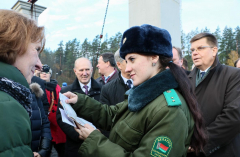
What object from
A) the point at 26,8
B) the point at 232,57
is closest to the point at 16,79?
the point at 26,8

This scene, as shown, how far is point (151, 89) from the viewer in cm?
146

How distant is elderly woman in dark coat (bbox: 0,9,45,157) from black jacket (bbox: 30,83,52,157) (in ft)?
4.64

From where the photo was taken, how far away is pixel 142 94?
1.48m

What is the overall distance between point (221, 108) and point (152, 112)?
54.2 inches

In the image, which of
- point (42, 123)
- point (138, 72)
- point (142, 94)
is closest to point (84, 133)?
point (142, 94)

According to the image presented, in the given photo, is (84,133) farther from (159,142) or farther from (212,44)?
(212,44)

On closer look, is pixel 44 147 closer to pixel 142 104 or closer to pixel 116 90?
pixel 116 90

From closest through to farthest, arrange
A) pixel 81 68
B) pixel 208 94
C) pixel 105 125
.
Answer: pixel 105 125 → pixel 208 94 → pixel 81 68

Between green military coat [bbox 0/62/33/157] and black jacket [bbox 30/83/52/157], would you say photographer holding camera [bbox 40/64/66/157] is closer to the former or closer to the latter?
black jacket [bbox 30/83/52/157]

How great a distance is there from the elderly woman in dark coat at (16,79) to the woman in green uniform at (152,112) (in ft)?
1.87

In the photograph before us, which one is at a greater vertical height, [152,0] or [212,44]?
[152,0]

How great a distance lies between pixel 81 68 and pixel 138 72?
2348 millimetres

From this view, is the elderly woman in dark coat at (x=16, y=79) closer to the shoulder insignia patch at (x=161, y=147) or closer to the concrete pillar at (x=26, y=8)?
the shoulder insignia patch at (x=161, y=147)

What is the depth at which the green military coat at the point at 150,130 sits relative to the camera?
4.06 ft
